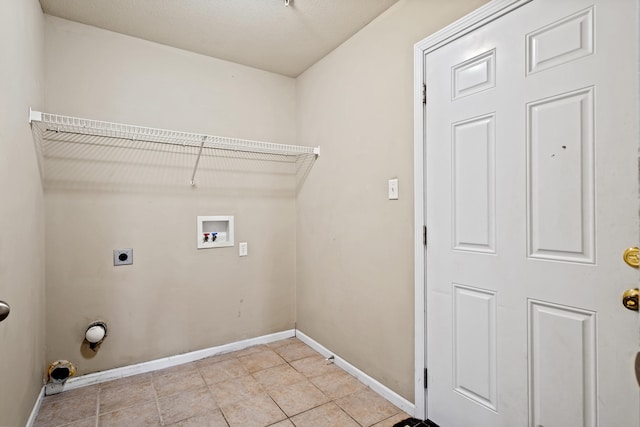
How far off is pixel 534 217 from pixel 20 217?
2.37 metres

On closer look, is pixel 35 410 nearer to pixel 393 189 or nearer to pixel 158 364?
pixel 158 364

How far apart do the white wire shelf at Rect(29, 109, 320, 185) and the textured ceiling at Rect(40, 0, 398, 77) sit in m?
0.70

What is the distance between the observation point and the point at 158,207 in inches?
98.3

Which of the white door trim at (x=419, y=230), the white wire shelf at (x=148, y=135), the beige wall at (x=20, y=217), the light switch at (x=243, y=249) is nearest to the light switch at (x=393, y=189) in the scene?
the white door trim at (x=419, y=230)

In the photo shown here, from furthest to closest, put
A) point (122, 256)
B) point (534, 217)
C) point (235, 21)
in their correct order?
point (122, 256) < point (235, 21) < point (534, 217)

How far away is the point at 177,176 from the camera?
2574mm

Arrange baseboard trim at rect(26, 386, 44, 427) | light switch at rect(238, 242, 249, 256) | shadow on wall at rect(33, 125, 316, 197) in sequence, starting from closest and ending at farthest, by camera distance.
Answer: baseboard trim at rect(26, 386, 44, 427), shadow on wall at rect(33, 125, 316, 197), light switch at rect(238, 242, 249, 256)

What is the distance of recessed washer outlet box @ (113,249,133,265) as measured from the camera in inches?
92.0

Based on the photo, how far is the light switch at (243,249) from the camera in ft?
9.32

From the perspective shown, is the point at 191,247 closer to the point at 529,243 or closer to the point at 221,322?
the point at 221,322

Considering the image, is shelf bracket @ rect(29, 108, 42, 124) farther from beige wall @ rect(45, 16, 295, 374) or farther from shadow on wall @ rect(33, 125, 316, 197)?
beige wall @ rect(45, 16, 295, 374)

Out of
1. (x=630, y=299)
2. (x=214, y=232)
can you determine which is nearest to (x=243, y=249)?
(x=214, y=232)

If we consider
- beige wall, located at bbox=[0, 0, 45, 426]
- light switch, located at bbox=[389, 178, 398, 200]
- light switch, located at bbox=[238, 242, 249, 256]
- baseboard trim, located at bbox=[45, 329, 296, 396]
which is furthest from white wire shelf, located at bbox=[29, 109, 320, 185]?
baseboard trim, located at bbox=[45, 329, 296, 396]

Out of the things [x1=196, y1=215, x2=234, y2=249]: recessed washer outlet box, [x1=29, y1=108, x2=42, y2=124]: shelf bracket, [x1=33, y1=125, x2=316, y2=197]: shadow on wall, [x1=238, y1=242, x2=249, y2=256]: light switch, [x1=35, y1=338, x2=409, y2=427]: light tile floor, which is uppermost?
[x1=29, y1=108, x2=42, y2=124]: shelf bracket
